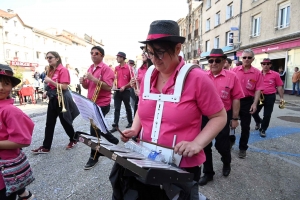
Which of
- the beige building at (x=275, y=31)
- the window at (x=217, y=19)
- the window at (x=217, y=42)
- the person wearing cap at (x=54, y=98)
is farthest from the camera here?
the window at (x=217, y=42)

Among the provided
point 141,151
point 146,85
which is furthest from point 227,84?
point 141,151

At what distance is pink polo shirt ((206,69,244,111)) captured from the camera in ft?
10.8

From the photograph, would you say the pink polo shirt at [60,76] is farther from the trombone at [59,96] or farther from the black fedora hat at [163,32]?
the black fedora hat at [163,32]

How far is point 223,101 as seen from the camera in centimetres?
332

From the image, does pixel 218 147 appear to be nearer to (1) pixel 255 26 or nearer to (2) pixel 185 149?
(2) pixel 185 149

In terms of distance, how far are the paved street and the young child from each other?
1036mm

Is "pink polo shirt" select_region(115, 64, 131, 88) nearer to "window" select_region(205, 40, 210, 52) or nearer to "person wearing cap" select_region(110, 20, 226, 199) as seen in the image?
"person wearing cap" select_region(110, 20, 226, 199)

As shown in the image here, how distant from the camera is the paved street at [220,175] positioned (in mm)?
2945

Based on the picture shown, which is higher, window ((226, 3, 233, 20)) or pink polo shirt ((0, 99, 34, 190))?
window ((226, 3, 233, 20))

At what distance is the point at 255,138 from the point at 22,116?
17.0ft

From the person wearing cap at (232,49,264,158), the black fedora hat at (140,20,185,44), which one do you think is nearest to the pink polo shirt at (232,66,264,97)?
the person wearing cap at (232,49,264,158)

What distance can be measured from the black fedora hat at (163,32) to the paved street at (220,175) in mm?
2216

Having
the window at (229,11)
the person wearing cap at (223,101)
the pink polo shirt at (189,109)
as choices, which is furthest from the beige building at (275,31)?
the pink polo shirt at (189,109)

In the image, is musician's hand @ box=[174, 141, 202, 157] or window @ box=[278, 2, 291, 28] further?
window @ box=[278, 2, 291, 28]
